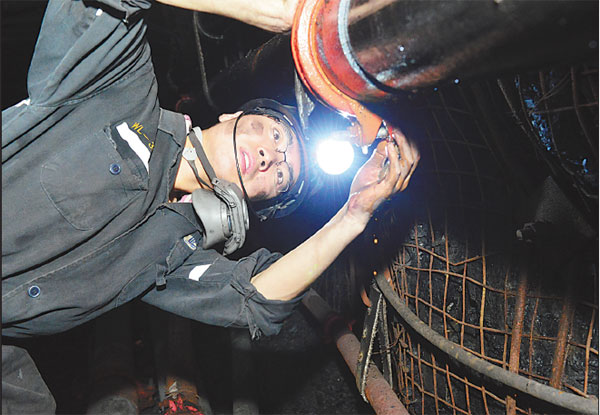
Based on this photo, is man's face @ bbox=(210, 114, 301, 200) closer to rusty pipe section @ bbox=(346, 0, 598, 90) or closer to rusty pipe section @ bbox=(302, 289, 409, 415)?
rusty pipe section @ bbox=(302, 289, 409, 415)

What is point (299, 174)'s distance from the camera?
2.89m

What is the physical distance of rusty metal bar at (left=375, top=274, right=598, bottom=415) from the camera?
65.4 inches

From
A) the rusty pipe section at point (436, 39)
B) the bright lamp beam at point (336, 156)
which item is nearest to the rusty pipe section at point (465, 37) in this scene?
the rusty pipe section at point (436, 39)

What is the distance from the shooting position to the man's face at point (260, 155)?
262 centimetres

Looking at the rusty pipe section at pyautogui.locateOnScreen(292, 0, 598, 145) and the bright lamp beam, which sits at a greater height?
the rusty pipe section at pyautogui.locateOnScreen(292, 0, 598, 145)


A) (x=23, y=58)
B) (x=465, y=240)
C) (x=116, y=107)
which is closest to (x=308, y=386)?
(x=465, y=240)

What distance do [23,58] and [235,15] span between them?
472 cm

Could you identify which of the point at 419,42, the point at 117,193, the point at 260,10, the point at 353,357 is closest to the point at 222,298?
the point at 117,193

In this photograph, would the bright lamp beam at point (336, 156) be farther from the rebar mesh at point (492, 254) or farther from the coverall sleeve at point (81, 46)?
the coverall sleeve at point (81, 46)

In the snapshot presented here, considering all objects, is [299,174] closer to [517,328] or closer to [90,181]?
[90,181]

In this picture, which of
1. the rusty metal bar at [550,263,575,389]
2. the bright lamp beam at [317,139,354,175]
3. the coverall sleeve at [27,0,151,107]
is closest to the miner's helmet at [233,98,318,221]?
the bright lamp beam at [317,139,354,175]

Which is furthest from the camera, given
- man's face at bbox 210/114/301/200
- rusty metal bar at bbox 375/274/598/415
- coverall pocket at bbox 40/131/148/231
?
man's face at bbox 210/114/301/200

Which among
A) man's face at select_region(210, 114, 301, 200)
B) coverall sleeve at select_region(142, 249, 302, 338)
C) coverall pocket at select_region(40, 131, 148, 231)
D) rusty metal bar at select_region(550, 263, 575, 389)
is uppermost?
man's face at select_region(210, 114, 301, 200)

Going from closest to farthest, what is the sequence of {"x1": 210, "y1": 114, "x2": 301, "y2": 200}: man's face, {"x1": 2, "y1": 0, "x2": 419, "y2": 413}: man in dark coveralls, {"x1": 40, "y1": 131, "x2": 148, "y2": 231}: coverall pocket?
{"x1": 2, "y1": 0, "x2": 419, "y2": 413}: man in dark coveralls, {"x1": 40, "y1": 131, "x2": 148, "y2": 231}: coverall pocket, {"x1": 210, "y1": 114, "x2": 301, "y2": 200}: man's face
